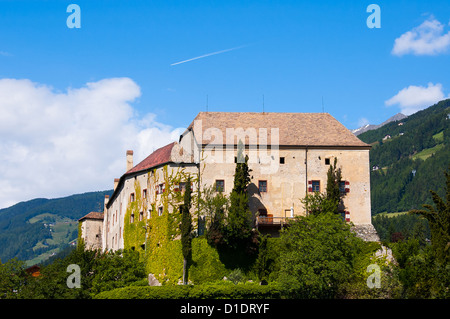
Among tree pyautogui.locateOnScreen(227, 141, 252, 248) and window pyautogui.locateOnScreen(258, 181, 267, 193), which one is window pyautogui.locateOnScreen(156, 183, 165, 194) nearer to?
tree pyautogui.locateOnScreen(227, 141, 252, 248)

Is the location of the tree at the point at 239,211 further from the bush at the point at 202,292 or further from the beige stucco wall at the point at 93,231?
the beige stucco wall at the point at 93,231

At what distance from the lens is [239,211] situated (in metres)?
61.3

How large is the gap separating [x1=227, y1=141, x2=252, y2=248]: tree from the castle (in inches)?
122

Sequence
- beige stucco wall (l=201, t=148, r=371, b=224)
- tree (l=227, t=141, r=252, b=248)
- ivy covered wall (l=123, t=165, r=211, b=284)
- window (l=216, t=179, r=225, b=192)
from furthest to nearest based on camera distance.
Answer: beige stucco wall (l=201, t=148, r=371, b=224) → window (l=216, t=179, r=225, b=192) → ivy covered wall (l=123, t=165, r=211, b=284) → tree (l=227, t=141, r=252, b=248)

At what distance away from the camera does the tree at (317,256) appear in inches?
2163

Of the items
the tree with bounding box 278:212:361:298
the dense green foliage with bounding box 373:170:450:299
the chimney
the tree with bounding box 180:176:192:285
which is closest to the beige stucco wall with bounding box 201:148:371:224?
the tree with bounding box 278:212:361:298

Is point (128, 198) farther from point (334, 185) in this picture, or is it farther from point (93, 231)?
point (334, 185)

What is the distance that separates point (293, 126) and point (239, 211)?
15.1 m

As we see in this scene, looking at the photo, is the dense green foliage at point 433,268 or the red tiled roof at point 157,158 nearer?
the dense green foliage at point 433,268

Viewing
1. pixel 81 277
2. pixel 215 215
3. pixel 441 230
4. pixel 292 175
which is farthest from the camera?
pixel 292 175

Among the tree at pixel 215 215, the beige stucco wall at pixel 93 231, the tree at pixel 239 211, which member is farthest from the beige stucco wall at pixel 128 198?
the tree at pixel 239 211

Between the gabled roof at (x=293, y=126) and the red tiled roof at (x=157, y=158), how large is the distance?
3687 millimetres

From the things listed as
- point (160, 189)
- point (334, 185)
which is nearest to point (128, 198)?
point (160, 189)

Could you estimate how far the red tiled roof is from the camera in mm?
67812
